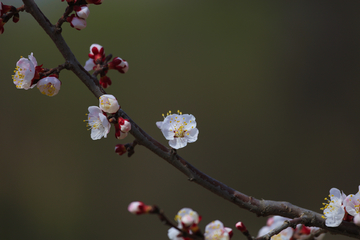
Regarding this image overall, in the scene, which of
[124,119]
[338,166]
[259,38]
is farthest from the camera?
[259,38]

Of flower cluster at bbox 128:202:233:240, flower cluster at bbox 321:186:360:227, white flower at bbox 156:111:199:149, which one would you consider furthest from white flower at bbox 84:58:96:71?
flower cluster at bbox 321:186:360:227

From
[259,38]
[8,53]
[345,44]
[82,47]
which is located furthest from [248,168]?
[8,53]

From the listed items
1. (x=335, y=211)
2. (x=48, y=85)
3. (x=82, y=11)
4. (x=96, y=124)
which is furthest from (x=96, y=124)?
(x=335, y=211)

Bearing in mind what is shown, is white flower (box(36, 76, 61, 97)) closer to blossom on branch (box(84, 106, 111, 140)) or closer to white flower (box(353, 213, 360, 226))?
blossom on branch (box(84, 106, 111, 140))

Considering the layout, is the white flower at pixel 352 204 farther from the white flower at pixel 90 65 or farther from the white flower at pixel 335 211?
the white flower at pixel 90 65

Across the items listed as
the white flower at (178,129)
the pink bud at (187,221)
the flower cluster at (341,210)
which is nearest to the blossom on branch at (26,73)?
the white flower at (178,129)

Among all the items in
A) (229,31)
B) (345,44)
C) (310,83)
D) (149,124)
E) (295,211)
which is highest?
(345,44)

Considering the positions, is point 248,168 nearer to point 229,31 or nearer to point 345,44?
point 229,31
